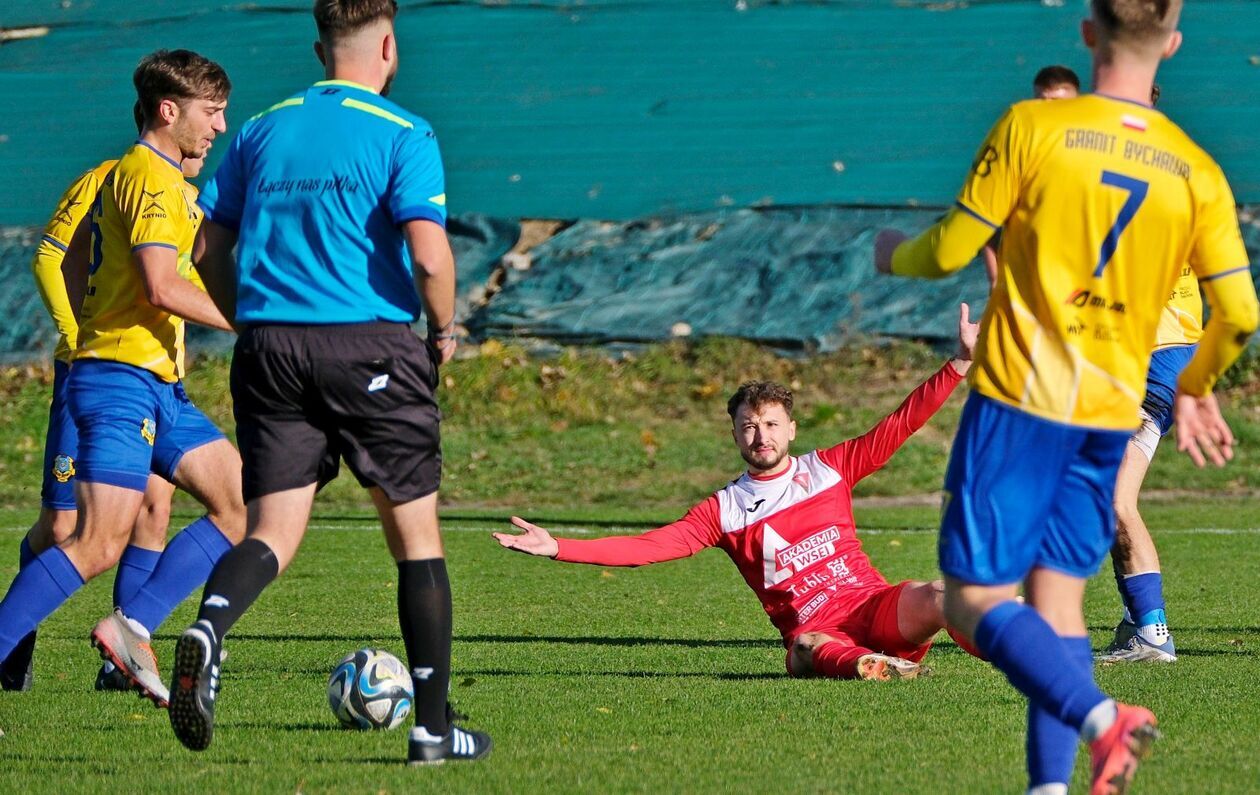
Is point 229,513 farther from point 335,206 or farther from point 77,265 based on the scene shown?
point 335,206

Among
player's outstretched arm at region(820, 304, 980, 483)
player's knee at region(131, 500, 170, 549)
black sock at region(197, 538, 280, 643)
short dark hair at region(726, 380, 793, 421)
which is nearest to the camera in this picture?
black sock at region(197, 538, 280, 643)

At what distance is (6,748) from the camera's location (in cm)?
493

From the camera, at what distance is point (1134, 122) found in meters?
3.69

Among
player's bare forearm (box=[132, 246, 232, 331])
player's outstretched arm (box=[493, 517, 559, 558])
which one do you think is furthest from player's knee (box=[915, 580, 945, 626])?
player's bare forearm (box=[132, 246, 232, 331])

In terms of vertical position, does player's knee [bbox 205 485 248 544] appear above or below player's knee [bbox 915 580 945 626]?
above

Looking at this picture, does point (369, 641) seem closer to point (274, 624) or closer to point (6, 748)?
point (274, 624)

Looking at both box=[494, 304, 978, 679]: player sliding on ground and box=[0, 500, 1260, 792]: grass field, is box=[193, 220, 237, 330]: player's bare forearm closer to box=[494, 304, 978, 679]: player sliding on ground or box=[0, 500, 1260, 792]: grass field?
box=[0, 500, 1260, 792]: grass field

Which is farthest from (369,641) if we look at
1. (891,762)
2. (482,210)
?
(482,210)

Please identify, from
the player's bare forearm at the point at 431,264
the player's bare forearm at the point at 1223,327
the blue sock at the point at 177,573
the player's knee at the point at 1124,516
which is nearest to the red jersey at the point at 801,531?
the player's knee at the point at 1124,516

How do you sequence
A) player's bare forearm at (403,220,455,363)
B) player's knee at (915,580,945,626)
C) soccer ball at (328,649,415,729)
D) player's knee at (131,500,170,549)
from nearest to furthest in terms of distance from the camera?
player's bare forearm at (403,220,455,363), soccer ball at (328,649,415,729), player's knee at (915,580,945,626), player's knee at (131,500,170,549)

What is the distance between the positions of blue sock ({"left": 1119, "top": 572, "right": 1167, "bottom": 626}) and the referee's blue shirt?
11.8 ft

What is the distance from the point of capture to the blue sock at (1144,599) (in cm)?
668

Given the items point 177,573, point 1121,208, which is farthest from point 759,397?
point 1121,208

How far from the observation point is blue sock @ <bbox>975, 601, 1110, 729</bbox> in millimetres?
3518
